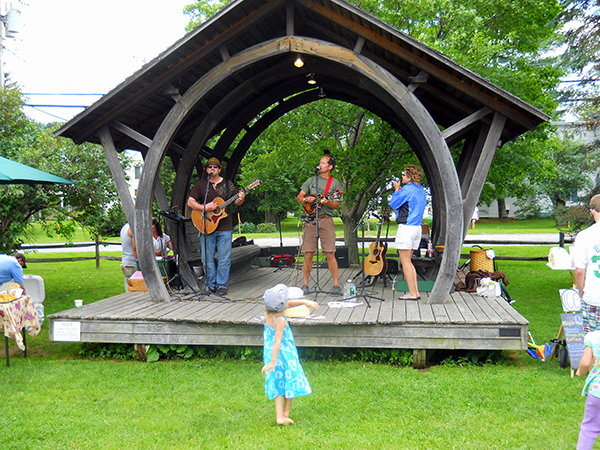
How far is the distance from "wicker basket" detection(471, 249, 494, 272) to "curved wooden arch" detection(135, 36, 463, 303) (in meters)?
1.29

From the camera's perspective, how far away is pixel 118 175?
6.25m

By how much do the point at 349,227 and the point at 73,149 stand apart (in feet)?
21.4

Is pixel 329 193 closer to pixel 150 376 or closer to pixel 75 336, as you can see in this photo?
pixel 150 376

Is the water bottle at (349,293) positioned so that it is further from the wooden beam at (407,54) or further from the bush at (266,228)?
the bush at (266,228)

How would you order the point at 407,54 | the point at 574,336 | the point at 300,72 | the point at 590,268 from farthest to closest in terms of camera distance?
the point at 300,72
the point at 407,54
the point at 574,336
the point at 590,268

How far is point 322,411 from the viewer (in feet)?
13.5

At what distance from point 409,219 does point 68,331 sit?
410cm

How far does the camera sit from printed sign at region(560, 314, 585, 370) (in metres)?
4.70

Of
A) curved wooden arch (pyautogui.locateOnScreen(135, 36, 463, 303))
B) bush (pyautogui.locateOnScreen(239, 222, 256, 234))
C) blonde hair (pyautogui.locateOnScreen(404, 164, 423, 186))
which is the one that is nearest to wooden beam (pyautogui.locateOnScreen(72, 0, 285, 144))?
curved wooden arch (pyautogui.locateOnScreen(135, 36, 463, 303))

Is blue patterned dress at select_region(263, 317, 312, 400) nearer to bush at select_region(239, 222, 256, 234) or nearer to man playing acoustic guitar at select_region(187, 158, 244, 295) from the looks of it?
man playing acoustic guitar at select_region(187, 158, 244, 295)

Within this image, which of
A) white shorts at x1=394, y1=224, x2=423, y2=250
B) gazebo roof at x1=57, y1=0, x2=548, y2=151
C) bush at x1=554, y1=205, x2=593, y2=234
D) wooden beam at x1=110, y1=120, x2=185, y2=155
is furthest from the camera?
bush at x1=554, y1=205, x2=593, y2=234

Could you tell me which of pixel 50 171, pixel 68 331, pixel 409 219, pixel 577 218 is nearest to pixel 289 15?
pixel 409 219

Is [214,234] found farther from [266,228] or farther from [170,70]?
[266,228]

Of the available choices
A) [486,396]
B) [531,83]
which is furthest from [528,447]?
[531,83]
